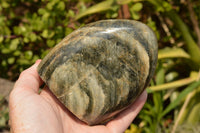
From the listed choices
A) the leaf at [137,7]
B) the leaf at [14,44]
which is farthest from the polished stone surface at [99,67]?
the leaf at [14,44]

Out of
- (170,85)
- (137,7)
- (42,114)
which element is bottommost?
Result: (170,85)

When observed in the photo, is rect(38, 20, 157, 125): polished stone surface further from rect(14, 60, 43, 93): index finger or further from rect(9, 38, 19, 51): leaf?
rect(9, 38, 19, 51): leaf

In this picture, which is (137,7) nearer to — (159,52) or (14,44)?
(159,52)

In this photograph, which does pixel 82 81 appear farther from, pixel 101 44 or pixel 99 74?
pixel 101 44

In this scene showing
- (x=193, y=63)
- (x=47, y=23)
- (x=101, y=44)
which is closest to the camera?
(x=101, y=44)

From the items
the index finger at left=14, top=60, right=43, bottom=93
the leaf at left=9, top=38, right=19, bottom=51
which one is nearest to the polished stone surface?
the index finger at left=14, top=60, right=43, bottom=93

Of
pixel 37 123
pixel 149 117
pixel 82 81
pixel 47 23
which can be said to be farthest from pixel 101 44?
pixel 149 117

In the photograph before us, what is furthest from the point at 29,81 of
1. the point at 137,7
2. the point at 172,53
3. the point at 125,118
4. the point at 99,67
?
the point at 172,53
